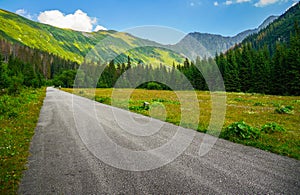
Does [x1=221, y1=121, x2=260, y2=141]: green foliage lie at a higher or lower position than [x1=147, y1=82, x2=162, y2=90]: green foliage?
lower

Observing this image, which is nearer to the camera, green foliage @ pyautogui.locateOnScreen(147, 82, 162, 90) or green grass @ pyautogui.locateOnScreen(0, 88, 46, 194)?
green grass @ pyautogui.locateOnScreen(0, 88, 46, 194)

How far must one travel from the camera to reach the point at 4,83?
36906 mm

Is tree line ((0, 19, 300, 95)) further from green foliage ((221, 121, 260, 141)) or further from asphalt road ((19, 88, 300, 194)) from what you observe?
asphalt road ((19, 88, 300, 194))

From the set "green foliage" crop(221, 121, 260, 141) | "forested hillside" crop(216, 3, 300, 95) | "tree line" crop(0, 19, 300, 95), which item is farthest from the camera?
→ "forested hillside" crop(216, 3, 300, 95)

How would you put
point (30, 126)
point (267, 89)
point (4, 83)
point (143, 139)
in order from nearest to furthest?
point (143, 139), point (30, 126), point (4, 83), point (267, 89)

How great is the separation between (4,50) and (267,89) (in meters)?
155

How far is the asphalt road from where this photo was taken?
13.4 ft

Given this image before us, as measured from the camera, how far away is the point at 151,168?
5.05 meters

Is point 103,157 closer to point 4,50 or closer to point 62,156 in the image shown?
point 62,156

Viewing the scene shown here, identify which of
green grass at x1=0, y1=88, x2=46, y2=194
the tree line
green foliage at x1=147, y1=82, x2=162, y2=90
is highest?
the tree line

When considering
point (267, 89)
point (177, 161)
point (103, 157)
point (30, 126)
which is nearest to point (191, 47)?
point (177, 161)

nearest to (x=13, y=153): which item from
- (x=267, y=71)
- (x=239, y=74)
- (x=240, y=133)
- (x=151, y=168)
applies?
(x=151, y=168)

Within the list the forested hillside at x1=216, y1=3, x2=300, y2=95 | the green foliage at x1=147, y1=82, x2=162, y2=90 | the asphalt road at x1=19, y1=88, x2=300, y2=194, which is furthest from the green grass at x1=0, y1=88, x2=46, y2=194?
the forested hillside at x1=216, y1=3, x2=300, y2=95

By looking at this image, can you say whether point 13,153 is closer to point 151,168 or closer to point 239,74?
point 151,168
